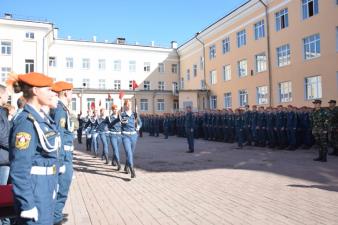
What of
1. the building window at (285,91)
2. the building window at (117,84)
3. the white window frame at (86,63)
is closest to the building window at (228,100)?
the building window at (285,91)

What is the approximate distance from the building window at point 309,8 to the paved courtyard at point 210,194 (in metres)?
14.0

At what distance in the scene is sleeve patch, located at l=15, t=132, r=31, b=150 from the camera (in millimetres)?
2752

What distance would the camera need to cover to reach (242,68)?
31.4 meters

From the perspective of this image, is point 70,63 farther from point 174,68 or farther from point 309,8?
point 309,8

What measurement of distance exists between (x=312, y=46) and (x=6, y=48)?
1268 inches

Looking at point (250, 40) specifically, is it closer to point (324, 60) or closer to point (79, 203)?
point (324, 60)

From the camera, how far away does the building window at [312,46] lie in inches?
875

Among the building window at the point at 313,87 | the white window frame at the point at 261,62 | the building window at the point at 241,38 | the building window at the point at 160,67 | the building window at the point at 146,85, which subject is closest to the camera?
the building window at the point at 313,87

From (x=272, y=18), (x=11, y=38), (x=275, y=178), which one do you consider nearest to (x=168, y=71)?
(x=11, y=38)

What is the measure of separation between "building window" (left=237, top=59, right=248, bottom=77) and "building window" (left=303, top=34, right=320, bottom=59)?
24.7ft

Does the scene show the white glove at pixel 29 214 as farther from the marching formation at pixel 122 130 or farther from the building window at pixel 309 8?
the building window at pixel 309 8

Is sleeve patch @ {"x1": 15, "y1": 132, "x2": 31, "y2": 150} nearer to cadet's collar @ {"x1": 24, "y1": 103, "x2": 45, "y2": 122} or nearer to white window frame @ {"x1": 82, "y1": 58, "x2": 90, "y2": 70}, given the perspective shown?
cadet's collar @ {"x1": 24, "y1": 103, "x2": 45, "y2": 122}

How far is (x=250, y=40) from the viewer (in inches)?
1167

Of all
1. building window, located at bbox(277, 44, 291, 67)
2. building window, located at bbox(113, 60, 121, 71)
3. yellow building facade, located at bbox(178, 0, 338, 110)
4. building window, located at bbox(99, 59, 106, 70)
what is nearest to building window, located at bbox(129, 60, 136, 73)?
building window, located at bbox(113, 60, 121, 71)
